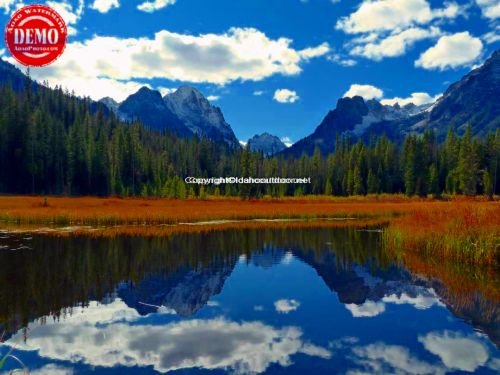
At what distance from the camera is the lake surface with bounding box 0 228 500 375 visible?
10023mm

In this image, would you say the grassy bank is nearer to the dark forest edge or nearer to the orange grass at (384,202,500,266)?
the orange grass at (384,202,500,266)

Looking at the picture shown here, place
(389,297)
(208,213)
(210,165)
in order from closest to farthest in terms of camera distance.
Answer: (389,297) < (208,213) < (210,165)

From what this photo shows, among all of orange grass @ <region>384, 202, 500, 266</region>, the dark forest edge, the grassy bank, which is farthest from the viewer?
the dark forest edge

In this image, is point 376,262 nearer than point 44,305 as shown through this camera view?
No

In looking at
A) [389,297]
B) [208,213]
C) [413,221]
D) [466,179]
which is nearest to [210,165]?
[466,179]

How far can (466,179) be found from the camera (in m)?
98.8

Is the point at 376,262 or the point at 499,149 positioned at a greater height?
the point at 499,149

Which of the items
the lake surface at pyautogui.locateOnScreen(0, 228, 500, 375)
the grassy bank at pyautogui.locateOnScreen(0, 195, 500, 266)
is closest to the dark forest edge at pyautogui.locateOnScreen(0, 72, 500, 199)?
the grassy bank at pyautogui.locateOnScreen(0, 195, 500, 266)

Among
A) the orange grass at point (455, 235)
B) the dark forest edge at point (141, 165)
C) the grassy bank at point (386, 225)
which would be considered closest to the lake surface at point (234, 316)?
the orange grass at point (455, 235)

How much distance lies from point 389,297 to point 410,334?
4.33 m

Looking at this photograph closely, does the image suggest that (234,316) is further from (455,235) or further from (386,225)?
(386,225)

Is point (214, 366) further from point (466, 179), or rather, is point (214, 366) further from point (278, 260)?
point (466, 179)

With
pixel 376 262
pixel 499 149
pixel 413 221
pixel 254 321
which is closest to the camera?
pixel 254 321

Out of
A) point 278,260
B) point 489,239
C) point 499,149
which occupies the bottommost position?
point 278,260
